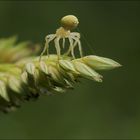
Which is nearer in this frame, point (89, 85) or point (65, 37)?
point (65, 37)

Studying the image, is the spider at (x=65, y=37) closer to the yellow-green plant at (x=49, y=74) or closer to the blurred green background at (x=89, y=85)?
the yellow-green plant at (x=49, y=74)

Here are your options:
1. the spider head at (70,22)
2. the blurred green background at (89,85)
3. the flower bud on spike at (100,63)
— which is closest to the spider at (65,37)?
the spider head at (70,22)

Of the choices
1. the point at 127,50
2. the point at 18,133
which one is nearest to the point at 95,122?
the point at 18,133

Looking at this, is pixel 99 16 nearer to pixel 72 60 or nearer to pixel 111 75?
pixel 111 75

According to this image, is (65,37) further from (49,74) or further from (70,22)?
(49,74)

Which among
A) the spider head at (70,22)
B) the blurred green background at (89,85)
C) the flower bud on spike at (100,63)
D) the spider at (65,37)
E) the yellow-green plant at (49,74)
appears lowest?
the blurred green background at (89,85)

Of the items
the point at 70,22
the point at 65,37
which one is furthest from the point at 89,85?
the point at 70,22

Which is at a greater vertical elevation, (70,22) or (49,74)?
(70,22)

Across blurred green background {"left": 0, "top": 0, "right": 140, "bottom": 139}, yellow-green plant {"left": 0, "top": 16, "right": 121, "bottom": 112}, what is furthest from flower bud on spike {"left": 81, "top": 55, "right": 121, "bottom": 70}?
blurred green background {"left": 0, "top": 0, "right": 140, "bottom": 139}
